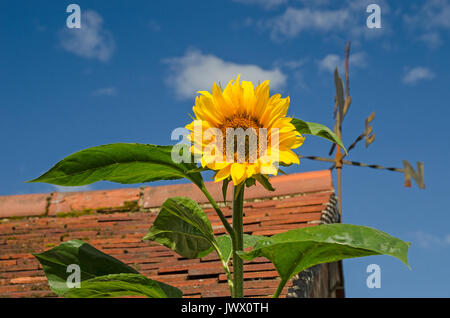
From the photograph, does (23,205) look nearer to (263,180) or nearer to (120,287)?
(120,287)

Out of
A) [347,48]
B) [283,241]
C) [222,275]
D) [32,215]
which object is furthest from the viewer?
[347,48]

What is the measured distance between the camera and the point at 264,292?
2922mm

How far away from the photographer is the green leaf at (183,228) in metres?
1.38

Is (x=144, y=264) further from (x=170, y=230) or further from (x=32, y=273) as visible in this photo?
(x=170, y=230)

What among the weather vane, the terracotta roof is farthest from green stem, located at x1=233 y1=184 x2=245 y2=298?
the weather vane

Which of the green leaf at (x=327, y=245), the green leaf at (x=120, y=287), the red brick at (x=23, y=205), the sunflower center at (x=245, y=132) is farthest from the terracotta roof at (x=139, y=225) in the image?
the sunflower center at (x=245, y=132)

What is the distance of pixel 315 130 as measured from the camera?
1260mm

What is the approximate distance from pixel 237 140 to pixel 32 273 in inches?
118

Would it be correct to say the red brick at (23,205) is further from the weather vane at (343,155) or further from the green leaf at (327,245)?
the green leaf at (327,245)

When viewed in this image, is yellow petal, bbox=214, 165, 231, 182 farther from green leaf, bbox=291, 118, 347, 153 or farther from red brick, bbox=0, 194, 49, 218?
red brick, bbox=0, 194, 49, 218

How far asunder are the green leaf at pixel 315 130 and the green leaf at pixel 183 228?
0.33 metres

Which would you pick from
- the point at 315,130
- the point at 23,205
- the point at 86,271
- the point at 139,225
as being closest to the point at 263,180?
the point at 315,130

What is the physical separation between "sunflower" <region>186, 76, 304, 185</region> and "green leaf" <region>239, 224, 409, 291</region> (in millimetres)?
178
